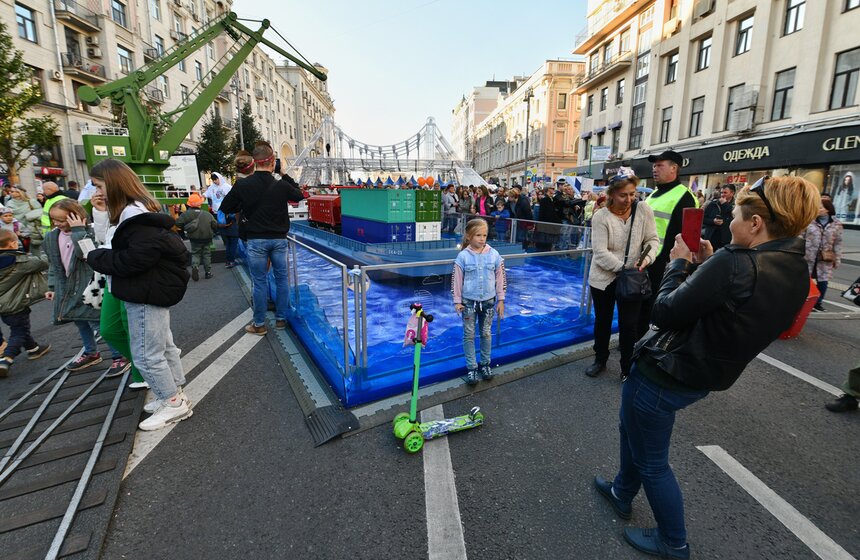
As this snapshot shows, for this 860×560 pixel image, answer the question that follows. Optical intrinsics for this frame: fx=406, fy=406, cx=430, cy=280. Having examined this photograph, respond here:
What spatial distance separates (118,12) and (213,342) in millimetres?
40368

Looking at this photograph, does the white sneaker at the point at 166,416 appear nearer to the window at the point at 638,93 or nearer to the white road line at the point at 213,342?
the white road line at the point at 213,342

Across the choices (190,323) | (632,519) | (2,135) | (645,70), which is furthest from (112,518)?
(645,70)

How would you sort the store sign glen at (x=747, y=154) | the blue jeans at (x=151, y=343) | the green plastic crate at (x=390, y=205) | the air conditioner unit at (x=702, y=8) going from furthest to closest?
the air conditioner unit at (x=702, y=8)
the store sign glen at (x=747, y=154)
the green plastic crate at (x=390, y=205)
the blue jeans at (x=151, y=343)

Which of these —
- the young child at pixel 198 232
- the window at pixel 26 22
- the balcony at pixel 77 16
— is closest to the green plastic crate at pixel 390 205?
the young child at pixel 198 232

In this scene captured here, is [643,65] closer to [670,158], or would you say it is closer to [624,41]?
[624,41]

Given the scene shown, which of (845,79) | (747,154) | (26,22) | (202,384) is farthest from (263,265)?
(26,22)

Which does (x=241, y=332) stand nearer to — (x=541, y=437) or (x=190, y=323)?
(x=190, y=323)

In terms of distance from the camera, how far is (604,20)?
3222 cm

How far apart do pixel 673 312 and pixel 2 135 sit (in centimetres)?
2172

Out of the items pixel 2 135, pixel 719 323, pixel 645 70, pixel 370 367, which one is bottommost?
pixel 370 367

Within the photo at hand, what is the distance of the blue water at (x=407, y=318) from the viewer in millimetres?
3910

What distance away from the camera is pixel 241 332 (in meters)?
5.70

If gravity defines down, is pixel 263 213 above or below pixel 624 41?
below

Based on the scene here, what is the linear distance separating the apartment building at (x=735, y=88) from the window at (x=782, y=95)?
1.8 inches
